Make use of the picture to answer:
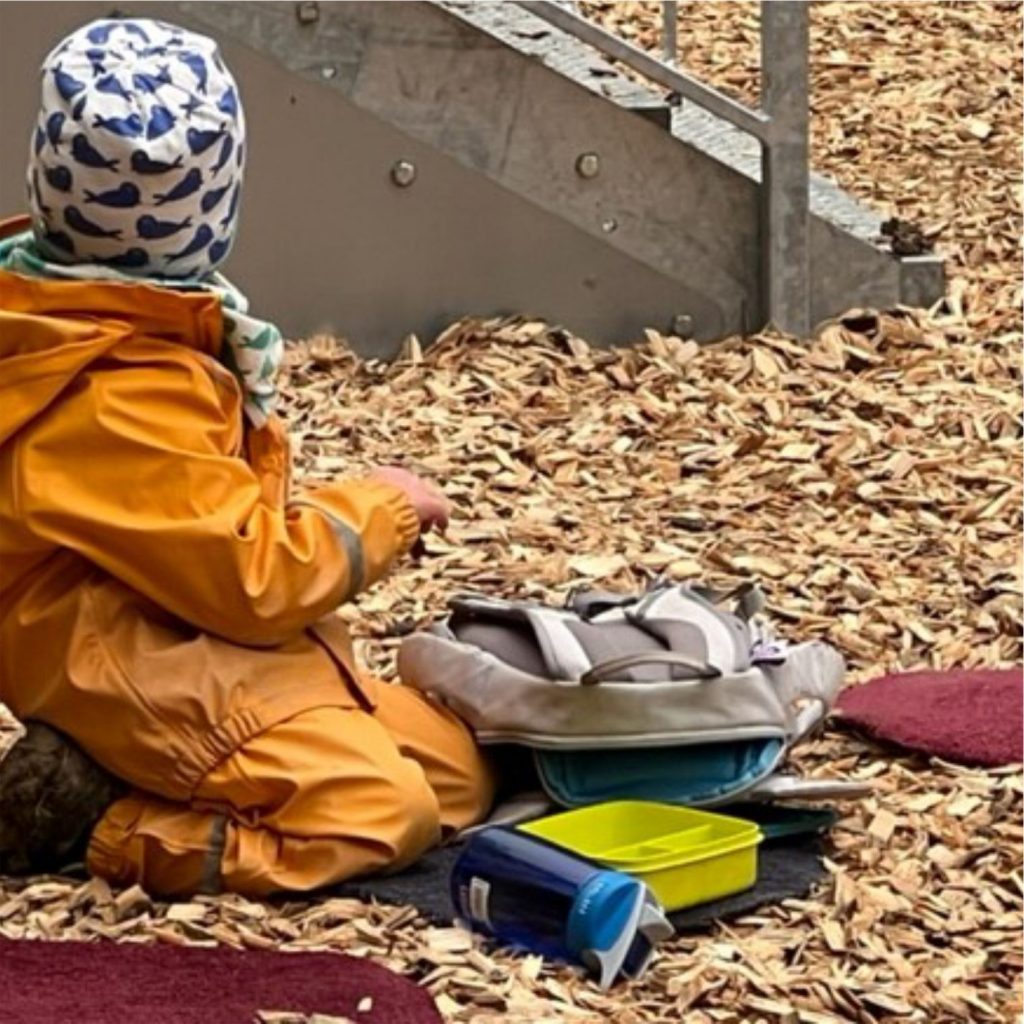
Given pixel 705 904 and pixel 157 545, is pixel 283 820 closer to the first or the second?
pixel 157 545

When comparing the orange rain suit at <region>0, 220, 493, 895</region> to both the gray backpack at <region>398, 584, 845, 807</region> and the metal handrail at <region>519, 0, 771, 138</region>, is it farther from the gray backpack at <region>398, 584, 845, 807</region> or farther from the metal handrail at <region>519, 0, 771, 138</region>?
the metal handrail at <region>519, 0, 771, 138</region>

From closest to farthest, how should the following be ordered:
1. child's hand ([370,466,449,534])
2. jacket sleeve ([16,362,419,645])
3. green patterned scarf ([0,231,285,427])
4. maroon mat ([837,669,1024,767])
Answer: jacket sleeve ([16,362,419,645]), green patterned scarf ([0,231,285,427]), child's hand ([370,466,449,534]), maroon mat ([837,669,1024,767])

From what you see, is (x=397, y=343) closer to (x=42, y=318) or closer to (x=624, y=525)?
(x=624, y=525)

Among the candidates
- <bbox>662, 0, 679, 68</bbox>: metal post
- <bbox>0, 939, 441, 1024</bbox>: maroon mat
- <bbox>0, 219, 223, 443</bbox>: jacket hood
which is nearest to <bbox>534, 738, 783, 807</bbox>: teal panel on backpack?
<bbox>0, 939, 441, 1024</bbox>: maroon mat

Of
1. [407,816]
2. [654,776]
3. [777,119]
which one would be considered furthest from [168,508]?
[777,119]

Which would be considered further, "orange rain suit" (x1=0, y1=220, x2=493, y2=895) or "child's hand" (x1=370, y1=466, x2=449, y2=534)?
"child's hand" (x1=370, y1=466, x2=449, y2=534)

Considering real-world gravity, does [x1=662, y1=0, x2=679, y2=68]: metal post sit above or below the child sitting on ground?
below

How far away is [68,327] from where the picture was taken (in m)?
4.08

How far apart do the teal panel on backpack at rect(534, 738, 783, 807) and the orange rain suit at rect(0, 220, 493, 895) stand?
0.97 ft

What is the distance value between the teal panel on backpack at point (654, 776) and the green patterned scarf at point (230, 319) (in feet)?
2.41

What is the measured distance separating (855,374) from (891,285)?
0.44 m

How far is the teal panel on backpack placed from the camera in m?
4.42

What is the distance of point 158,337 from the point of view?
13.6ft

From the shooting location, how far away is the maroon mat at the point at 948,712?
15.7 feet
